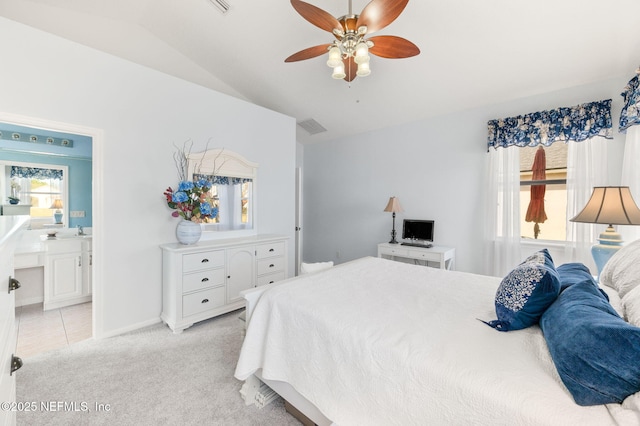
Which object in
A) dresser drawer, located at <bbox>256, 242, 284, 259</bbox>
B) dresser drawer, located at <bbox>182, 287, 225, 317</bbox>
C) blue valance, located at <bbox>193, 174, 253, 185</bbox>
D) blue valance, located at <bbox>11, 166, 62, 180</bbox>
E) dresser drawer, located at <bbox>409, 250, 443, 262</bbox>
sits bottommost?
dresser drawer, located at <bbox>182, 287, 225, 317</bbox>

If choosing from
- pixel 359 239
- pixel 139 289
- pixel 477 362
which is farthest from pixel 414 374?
pixel 359 239

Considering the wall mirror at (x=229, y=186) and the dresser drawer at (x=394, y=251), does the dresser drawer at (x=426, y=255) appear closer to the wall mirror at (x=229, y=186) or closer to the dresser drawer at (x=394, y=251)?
the dresser drawer at (x=394, y=251)

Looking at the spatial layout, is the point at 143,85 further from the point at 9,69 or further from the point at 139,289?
the point at 139,289

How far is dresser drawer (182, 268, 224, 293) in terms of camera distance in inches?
106

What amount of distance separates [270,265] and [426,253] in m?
2.00

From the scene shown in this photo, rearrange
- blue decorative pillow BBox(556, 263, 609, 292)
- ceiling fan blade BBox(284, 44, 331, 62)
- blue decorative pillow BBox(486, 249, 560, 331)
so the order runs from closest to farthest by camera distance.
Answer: blue decorative pillow BBox(486, 249, 560, 331) < blue decorative pillow BBox(556, 263, 609, 292) < ceiling fan blade BBox(284, 44, 331, 62)

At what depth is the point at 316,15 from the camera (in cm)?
178

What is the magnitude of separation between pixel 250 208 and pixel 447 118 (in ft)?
9.74

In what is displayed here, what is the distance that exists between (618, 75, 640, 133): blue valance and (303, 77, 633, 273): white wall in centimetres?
21

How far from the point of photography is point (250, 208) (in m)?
3.69

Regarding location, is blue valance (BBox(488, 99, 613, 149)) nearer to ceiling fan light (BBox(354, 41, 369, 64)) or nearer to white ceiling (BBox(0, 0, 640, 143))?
white ceiling (BBox(0, 0, 640, 143))

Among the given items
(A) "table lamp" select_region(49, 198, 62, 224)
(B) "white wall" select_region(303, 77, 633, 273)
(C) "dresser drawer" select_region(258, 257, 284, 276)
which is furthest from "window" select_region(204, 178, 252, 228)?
(A) "table lamp" select_region(49, 198, 62, 224)

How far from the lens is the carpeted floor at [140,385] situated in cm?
161

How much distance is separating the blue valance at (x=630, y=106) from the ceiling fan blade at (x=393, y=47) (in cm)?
207
